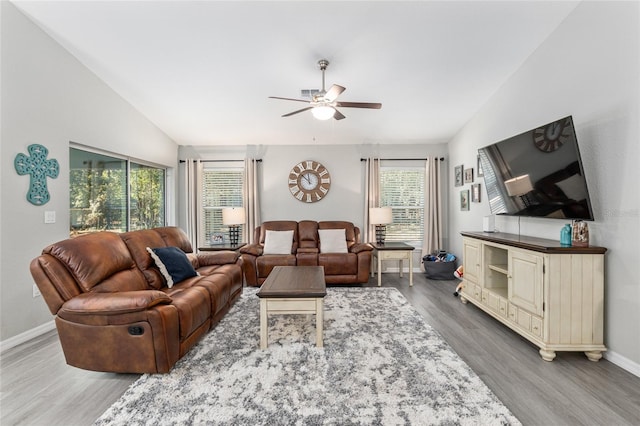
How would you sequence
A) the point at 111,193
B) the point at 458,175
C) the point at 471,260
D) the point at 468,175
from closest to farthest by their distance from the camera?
the point at 471,260 → the point at 111,193 → the point at 468,175 → the point at 458,175

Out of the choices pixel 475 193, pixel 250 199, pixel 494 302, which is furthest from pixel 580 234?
pixel 250 199

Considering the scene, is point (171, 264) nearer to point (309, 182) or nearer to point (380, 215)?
point (309, 182)

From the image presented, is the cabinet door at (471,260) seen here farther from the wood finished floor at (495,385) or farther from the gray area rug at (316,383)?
the gray area rug at (316,383)

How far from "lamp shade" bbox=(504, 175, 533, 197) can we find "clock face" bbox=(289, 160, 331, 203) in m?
2.97

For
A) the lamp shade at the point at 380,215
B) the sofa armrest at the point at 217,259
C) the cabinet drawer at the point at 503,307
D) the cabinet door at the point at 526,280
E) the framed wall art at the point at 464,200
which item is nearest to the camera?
the cabinet door at the point at 526,280

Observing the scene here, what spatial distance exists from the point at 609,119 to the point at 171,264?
4188mm

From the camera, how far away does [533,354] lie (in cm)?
235

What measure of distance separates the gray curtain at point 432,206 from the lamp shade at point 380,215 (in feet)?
2.97

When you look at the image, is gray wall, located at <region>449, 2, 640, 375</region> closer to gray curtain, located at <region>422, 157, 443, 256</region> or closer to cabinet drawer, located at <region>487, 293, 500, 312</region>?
cabinet drawer, located at <region>487, 293, 500, 312</region>

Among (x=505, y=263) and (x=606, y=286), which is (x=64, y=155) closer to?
(x=505, y=263)

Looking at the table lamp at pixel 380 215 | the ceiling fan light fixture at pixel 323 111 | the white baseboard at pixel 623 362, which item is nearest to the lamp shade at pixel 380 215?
the table lamp at pixel 380 215

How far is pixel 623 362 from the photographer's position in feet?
7.01

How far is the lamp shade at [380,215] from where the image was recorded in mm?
4883

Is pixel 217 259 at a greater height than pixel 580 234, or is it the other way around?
pixel 580 234
